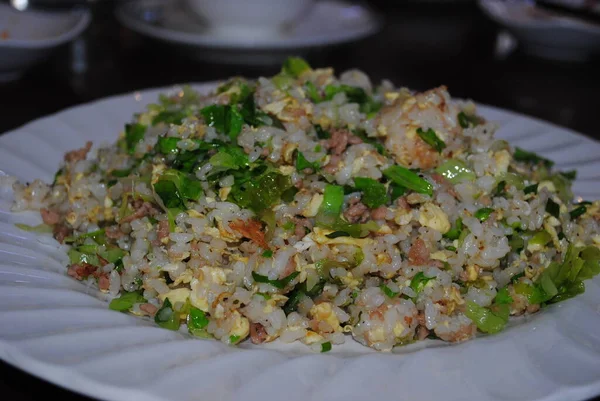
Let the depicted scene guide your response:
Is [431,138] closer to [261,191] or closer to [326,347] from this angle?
[261,191]

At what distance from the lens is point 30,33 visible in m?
3.67

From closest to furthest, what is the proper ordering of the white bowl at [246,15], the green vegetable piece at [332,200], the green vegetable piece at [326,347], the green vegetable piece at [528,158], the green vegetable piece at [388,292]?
the green vegetable piece at [326,347] → the green vegetable piece at [388,292] → the green vegetable piece at [332,200] → the green vegetable piece at [528,158] → the white bowl at [246,15]

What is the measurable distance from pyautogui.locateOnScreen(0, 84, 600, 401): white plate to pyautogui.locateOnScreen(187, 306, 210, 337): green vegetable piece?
0.15 feet

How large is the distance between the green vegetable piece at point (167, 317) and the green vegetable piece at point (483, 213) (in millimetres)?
846

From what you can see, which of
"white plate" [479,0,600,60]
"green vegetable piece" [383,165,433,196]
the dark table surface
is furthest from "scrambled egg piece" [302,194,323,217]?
"white plate" [479,0,600,60]

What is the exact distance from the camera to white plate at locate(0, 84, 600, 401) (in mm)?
1345

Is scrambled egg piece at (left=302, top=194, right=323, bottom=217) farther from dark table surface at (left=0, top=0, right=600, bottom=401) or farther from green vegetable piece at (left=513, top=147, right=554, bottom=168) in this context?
dark table surface at (left=0, top=0, right=600, bottom=401)

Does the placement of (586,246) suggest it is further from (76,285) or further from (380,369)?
(76,285)

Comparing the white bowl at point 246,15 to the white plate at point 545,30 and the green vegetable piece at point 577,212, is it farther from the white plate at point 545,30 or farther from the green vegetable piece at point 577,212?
the green vegetable piece at point 577,212

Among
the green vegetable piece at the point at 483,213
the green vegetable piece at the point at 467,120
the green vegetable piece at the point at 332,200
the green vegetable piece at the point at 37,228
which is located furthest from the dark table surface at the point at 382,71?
the green vegetable piece at the point at 483,213

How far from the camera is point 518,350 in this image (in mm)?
1564

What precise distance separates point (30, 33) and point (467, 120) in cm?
247

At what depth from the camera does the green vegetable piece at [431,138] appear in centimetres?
203

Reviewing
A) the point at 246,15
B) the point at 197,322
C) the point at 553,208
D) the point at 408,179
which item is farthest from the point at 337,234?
the point at 246,15
